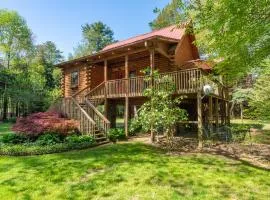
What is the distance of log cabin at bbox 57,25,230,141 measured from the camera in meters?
13.2

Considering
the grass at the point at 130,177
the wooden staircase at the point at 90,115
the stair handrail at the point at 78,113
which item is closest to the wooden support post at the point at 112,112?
the wooden staircase at the point at 90,115

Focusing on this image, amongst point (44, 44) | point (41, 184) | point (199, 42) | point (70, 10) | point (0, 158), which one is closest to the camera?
point (41, 184)

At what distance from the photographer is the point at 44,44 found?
6038cm

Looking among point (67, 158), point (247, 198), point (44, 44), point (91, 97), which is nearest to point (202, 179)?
point (247, 198)

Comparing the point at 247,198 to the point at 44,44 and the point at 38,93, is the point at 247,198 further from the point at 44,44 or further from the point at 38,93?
the point at 44,44

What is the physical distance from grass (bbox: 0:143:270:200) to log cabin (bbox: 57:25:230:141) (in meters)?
3.47

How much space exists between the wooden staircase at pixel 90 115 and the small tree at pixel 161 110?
7.37 feet

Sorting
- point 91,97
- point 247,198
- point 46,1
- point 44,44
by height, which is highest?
point 44,44

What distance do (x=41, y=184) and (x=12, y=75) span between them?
113ft

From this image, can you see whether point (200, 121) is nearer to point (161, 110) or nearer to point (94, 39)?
point (161, 110)

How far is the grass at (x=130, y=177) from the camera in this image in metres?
6.47

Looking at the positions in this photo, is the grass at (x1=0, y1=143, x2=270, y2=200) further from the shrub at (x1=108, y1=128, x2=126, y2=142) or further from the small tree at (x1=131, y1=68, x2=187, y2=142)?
the shrub at (x1=108, y1=128, x2=126, y2=142)

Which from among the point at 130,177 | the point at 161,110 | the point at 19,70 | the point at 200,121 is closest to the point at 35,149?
the point at 130,177

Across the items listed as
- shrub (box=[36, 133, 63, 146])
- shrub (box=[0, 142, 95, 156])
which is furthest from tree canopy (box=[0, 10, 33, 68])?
shrub (box=[0, 142, 95, 156])
